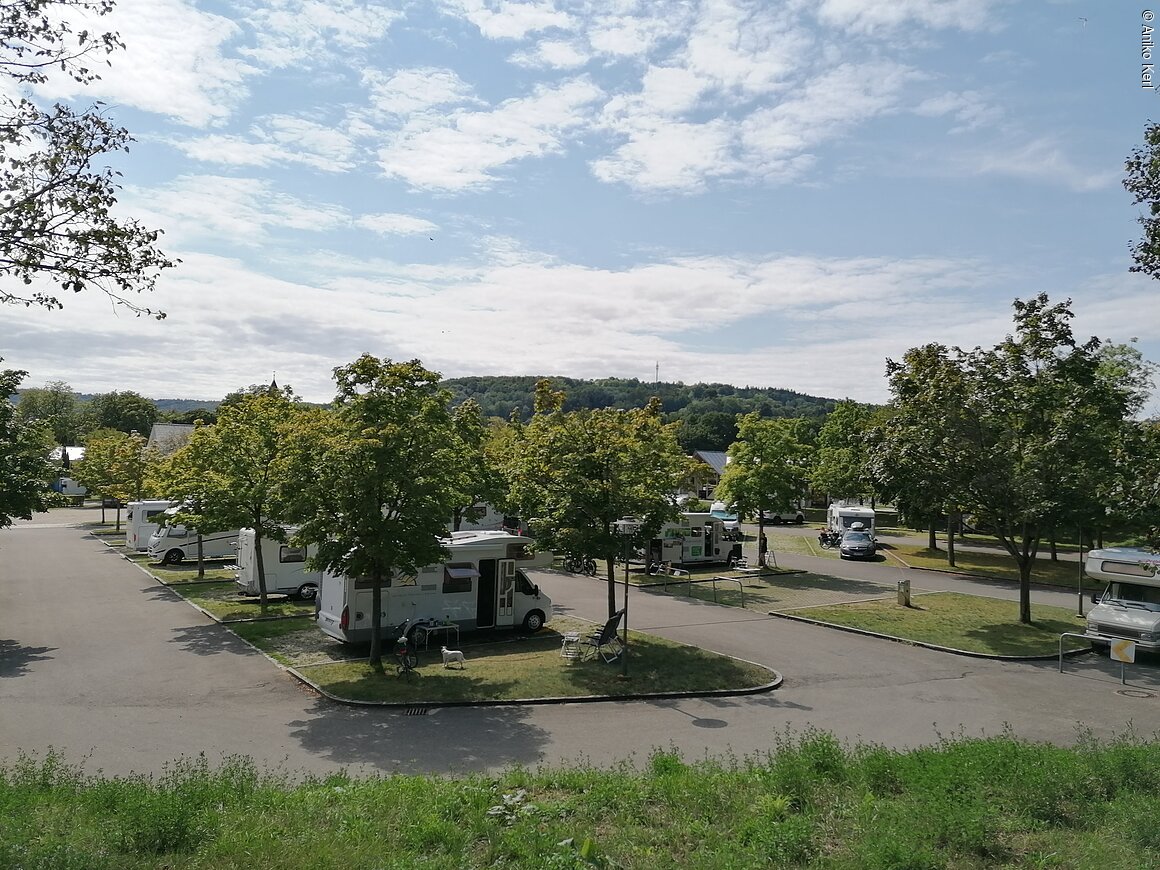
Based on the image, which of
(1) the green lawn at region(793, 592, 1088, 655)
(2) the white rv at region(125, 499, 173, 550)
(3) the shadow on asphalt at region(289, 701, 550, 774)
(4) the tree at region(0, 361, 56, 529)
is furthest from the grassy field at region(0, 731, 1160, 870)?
(2) the white rv at region(125, 499, 173, 550)

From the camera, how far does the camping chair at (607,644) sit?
17.7 m

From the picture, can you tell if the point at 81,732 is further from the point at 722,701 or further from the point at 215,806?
the point at 722,701

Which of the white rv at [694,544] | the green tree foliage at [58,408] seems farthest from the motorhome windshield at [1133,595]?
the green tree foliage at [58,408]

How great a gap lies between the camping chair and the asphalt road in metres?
2.69

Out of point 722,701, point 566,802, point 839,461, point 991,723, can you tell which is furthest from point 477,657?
point 839,461

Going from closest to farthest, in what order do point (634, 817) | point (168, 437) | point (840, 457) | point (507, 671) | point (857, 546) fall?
point (634, 817) < point (507, 671) < point (857, 546) < point (840, 457) < point (168, 437)

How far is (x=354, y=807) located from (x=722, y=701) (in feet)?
28.7

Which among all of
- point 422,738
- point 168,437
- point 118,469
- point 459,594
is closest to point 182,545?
point 118,469

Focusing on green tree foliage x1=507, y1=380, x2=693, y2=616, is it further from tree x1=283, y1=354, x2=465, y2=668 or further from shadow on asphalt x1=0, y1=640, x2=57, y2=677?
shadow on asphalt x1=0, y1=640, x2=57, y2=677

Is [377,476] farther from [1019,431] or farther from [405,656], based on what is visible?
[1019,431]

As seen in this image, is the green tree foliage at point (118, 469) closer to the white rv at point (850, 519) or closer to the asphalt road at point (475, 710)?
the asphalt road at point (475, 710)

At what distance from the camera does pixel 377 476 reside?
49.5 ft

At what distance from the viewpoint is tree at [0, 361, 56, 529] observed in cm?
1822

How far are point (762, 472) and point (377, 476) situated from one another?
22735 millimetres
